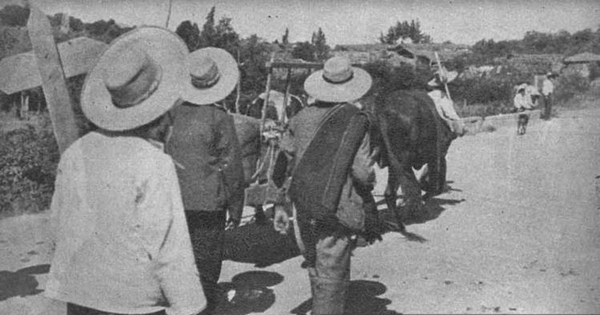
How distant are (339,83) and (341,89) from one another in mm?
59

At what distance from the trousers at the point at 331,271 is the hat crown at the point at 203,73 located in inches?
53.5

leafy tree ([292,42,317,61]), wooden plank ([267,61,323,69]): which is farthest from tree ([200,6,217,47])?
wooden plank ([267,61,323,69])

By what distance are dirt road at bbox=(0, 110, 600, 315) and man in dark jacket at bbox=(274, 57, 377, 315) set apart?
81 centimetres

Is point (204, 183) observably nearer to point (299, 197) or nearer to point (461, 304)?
point (299, 197)

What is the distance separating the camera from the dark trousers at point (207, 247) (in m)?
4.01

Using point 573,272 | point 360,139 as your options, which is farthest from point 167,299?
point 573,272

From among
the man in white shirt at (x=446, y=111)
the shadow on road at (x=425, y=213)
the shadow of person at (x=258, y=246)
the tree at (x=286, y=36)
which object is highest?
the tree at (x=286, y=36)

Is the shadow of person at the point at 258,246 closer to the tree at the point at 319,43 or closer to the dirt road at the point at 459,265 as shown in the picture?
the dirt road at the point at 459,265

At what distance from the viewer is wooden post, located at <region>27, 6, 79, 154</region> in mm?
2859

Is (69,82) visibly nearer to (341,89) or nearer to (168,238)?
(341,89)

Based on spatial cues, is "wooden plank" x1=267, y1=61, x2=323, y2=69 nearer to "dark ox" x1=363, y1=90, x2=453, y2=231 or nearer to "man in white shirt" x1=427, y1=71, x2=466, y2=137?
"dark ox" x1=363, y1=90, x2=453, y2=231

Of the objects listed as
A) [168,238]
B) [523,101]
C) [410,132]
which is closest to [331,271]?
[168,238]

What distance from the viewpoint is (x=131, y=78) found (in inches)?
86.0

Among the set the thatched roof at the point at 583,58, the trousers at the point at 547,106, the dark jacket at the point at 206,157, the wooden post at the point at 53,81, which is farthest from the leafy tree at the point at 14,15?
the thatched roof at the point at 583,58
